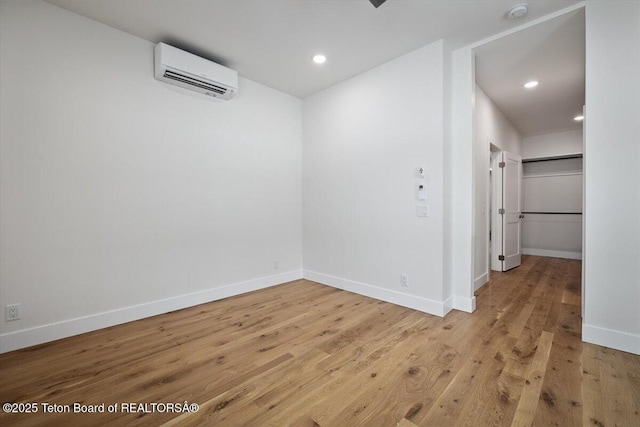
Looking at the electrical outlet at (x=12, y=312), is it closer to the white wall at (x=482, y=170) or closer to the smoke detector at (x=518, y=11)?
the white wall at (x=482, y=170)

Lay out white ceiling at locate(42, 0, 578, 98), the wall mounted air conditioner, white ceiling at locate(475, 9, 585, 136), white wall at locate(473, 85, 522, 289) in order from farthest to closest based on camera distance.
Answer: white wall at locate(473, 85, 522, 289), the wall mounted air conditioner, white ceiling at locate(475, 9, 585, 136), white ceiling at locate(42, 0, 578, 98)

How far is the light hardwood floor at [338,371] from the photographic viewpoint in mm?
1454

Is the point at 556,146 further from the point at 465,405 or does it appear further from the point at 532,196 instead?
the point at 465,405

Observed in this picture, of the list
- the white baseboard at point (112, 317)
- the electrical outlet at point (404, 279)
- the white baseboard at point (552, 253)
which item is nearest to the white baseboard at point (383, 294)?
the electrical outlet at point (404, 279)

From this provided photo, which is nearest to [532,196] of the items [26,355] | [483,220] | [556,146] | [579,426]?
A: [556,146]

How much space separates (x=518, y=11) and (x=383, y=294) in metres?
3.00

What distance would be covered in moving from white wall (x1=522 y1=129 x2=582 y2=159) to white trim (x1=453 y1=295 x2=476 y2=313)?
5102 mm

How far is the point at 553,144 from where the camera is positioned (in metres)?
5.96

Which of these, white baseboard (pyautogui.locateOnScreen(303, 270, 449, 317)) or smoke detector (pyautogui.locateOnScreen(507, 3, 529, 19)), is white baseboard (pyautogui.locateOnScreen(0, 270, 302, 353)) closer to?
white baseboard (pyautogui.locateOnScreen(303, 270, 449, 317))

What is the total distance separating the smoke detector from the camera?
88.0 inches

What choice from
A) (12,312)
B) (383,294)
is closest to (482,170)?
(383,294)

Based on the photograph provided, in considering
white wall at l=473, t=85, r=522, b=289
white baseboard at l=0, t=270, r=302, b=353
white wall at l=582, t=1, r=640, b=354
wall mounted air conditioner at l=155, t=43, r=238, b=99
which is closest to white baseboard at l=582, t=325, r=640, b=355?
white wall at l=582, t=1, r=640, b=354

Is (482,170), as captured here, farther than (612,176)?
Yes

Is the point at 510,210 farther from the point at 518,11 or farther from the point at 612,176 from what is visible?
the point at 518,11
